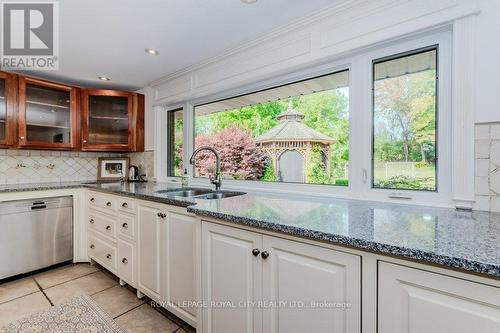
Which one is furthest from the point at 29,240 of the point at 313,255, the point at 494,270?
the point at 494,270

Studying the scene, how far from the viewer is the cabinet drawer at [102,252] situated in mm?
2297

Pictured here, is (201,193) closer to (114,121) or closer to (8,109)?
(114,121)

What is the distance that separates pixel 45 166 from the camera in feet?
9.62

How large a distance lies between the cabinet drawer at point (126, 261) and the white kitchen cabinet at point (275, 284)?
1.01 m

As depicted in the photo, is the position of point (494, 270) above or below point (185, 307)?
above

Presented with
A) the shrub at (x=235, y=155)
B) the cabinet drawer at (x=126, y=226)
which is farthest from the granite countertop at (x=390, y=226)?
the cabinet drawer at (x=126, y=226)

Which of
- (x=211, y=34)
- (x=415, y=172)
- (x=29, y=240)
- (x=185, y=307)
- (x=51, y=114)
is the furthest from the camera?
(x=51, y=114)

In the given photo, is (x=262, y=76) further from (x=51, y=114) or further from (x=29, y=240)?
(x=29, y=240)

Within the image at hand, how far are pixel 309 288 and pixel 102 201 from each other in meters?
2.24

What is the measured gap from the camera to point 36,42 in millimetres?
1978

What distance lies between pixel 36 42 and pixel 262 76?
1.84 m

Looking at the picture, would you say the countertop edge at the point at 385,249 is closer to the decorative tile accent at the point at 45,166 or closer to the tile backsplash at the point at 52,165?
the tile backsplash at the point at 52,165

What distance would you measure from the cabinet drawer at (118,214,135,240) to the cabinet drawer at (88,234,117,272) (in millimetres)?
262

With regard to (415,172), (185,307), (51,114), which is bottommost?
(185,307)
